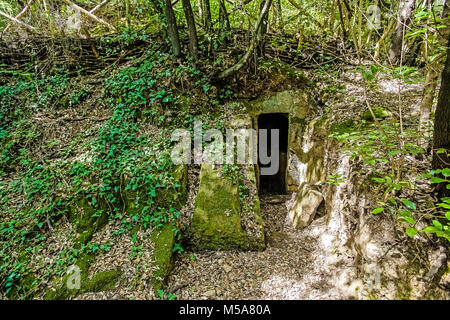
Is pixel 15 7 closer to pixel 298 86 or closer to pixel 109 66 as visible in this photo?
pixel 109 66

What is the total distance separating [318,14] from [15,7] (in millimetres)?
9913

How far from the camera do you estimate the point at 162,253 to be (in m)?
3.65

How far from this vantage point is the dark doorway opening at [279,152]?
20.6 ft

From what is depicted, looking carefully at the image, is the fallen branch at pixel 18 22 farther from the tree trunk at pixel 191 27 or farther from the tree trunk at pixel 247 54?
the tree trunk at pixel 247 54

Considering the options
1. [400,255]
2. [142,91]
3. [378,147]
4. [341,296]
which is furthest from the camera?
[142,91]

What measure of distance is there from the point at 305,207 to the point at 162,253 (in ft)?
9.64

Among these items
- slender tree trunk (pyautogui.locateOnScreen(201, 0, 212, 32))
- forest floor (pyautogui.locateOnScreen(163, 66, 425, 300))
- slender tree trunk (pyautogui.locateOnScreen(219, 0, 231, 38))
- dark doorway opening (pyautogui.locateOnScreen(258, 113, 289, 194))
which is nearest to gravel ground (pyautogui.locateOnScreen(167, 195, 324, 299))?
forest floor (pyautogui.locateOnScreen(163, 66, 425, 300))

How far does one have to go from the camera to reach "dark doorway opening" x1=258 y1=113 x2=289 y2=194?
6.28m

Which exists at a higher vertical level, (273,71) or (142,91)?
(273,71)

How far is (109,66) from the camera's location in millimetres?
6238

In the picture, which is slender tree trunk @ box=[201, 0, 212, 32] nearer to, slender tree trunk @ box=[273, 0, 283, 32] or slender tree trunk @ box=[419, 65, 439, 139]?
A: slender tree trunk @ box=[273, 0, 283, 32]

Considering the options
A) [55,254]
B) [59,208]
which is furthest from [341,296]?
[59,208]

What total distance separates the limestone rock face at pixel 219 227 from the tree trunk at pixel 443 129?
2.66 meters

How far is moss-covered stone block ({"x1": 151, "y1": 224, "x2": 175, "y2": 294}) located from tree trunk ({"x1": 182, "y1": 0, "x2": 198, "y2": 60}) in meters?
4.15
